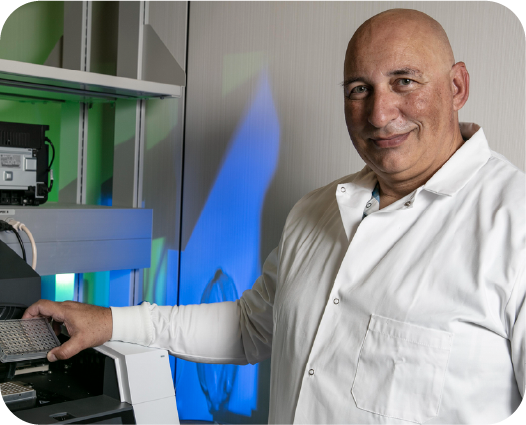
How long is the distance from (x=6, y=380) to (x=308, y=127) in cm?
96

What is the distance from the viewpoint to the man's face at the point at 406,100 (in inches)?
36.2

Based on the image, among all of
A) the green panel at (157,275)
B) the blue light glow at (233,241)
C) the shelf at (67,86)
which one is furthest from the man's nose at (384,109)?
the green panel at (157,275)

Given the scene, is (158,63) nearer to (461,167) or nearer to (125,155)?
(125,155)

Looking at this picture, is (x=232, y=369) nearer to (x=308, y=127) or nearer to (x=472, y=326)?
(x=308, y=127)

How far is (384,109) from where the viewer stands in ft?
3.03

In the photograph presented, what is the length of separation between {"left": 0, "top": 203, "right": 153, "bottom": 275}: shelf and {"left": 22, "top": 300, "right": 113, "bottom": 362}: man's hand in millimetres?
551

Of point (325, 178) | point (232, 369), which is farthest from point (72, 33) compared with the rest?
point (232, 369)

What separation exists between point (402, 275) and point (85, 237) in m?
1.17

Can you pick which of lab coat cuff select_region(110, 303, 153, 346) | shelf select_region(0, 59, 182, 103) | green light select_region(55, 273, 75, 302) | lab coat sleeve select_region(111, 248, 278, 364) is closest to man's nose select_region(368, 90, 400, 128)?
lab coat sleeve select_region(111, 248, 278, 364)

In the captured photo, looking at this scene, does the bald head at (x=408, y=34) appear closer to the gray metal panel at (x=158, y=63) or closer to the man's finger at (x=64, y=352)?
the man's finger at (x=64, y=352)

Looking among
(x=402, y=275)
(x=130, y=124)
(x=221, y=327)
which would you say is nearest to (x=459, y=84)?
(x=402, y=275)

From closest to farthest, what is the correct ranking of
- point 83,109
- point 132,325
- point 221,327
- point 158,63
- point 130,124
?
point 132,325, point 221,327, point 158,63, point 130,124, point 83,109

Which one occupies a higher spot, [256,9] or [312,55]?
[256,9]

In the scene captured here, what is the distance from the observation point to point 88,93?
6.04ft
